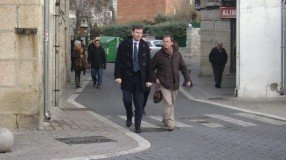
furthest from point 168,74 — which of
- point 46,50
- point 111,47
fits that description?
point 111,47

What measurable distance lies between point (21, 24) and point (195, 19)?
141ft

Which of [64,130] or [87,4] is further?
[87,4]

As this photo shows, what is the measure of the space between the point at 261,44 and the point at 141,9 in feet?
147

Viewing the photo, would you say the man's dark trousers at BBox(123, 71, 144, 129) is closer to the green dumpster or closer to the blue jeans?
the blue jeans

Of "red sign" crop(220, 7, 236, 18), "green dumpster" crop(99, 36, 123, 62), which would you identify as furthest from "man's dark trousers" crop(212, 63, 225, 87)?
"green dumpster" crop(99, 36, 123, 62)

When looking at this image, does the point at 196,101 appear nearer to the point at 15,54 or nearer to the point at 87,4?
the point at 15,54

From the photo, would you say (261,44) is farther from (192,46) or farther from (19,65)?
(192,46)

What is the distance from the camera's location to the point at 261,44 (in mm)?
18906

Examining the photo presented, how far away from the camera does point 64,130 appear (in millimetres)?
11852

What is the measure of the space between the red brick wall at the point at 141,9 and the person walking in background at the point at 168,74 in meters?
48.4

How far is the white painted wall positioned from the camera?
18.9m

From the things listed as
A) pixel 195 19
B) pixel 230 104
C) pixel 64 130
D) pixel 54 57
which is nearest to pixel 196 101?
pixel 230 104

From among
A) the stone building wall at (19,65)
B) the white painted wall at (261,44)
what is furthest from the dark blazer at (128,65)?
the white painted wall at (261,44)

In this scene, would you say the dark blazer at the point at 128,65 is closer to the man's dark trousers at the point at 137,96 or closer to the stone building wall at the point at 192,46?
the man's dark trousers at the point at 137,96
